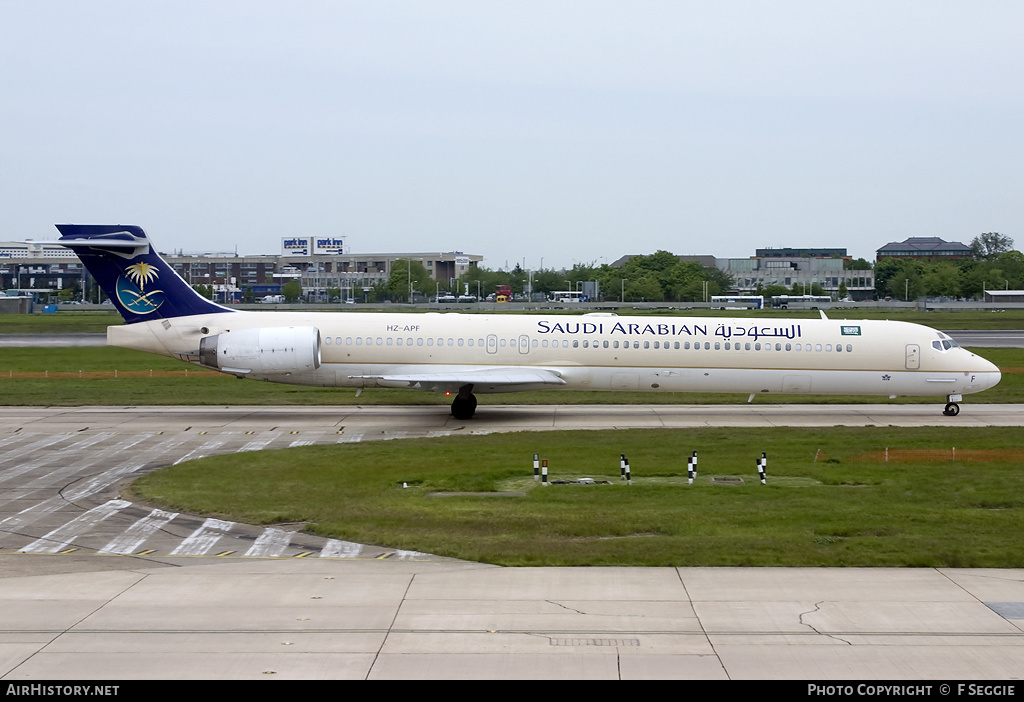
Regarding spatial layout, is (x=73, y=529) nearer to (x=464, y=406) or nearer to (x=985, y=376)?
(x=464, y=406)

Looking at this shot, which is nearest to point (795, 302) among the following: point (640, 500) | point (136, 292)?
point (136, 292)

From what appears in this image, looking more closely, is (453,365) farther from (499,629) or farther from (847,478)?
(499,629)

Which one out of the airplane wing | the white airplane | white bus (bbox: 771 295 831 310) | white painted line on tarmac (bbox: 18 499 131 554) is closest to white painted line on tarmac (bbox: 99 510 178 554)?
white painted line on tarmac (bbox: 18 499 131 554)

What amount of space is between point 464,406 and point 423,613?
1947 cm

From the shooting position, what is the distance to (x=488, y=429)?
29.2 metres

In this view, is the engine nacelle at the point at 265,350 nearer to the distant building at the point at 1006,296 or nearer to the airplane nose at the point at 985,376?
the airplane nose at the point at 985,376

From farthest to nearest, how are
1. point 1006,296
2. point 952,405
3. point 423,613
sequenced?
point 1006,296 → point 952,405 → point 423,613

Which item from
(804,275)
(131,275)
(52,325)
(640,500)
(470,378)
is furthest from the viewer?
(804,275)

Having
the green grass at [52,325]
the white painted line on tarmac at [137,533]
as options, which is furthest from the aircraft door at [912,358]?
the green grass at [52,325]

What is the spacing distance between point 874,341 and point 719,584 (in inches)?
827

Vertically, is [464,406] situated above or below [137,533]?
above

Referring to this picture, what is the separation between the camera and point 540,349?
3147 centimetres

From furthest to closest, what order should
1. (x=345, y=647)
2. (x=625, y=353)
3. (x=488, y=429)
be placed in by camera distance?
1. (x=625, y=353)
2. (x=488, y=429)
3. (x=345, y=647)
